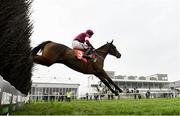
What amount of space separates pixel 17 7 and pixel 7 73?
2.59 metres

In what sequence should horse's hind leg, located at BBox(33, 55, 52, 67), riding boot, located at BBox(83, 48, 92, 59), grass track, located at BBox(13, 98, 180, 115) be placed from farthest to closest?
riding boot, located at BBox(83, 48, 92, 59) → horse's hind leg, located at BBox(33, 55, 52, 67) → grass track, located at BBox(13, 98, 180, 115)

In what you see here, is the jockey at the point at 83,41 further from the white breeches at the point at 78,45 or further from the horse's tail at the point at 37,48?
the horse's tail at the point at 37,48

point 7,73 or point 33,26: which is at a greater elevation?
point 33,26

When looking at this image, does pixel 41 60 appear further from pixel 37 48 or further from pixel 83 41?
pixel 83 41

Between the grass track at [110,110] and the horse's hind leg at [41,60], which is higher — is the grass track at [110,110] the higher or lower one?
the lower one

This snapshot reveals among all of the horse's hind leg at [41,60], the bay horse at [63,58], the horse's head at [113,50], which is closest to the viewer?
the horse's hind leg at [41,60]

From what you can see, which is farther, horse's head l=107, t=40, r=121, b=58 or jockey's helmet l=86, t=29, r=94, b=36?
horse's head l=107, t=40, r=121, b=58

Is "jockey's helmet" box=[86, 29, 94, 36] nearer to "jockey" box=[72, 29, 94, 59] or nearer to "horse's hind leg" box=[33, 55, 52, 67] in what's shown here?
"jockey" box=[72, 29, 94, 59]

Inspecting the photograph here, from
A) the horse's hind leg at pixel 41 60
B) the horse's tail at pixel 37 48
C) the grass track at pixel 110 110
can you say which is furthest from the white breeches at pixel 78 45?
the grass track at pixel 110 110

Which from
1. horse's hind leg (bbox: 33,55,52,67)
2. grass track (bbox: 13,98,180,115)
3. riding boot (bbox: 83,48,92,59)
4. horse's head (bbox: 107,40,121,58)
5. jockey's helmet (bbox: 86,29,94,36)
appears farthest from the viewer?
horse's head (bbox: 107,40,121,58)

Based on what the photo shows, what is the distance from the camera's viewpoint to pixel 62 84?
56.7m

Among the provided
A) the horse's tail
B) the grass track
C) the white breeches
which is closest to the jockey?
the white breeches

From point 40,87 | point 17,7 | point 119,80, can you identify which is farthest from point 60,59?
point 119,80

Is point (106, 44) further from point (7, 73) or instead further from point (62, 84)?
point (62, 84)
